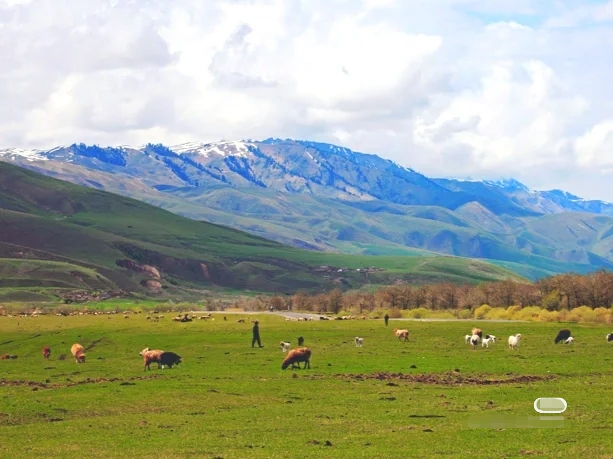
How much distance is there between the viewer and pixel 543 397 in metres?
39.2

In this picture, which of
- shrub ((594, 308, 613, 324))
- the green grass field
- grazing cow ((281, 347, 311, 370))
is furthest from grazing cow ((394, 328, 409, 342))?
shrub ((594, 308, 613, 324))

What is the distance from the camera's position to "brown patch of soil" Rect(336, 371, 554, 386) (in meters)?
46.5

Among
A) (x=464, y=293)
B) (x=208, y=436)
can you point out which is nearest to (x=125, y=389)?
(x=208, y=436)

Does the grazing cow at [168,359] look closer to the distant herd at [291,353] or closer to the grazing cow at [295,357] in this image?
the distant herd at [291,353]

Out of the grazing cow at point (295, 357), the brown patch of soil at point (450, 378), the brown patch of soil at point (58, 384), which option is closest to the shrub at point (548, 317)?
the grazing cow at point (295, 357)

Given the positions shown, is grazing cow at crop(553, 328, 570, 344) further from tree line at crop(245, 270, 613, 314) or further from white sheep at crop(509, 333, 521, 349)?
tree line at crop(245, 270, 613, 314)

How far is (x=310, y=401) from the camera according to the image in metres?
41.1

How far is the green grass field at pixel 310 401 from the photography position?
29.5m

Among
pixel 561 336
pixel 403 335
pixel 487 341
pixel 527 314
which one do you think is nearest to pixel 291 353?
pixel 487 341

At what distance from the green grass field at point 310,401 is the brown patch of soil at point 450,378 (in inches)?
6.9

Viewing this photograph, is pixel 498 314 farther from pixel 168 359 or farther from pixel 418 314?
pixel 168 359

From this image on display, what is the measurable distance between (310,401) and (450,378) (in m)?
11.7

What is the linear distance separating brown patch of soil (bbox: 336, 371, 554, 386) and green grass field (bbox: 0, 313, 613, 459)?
0.17 meters

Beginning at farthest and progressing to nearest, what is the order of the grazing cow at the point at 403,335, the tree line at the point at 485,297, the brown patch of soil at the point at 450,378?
the tree line at the point at 485,297
the grazing cow at the point at 403,335
the brown patch of soil at the point at 450,378
